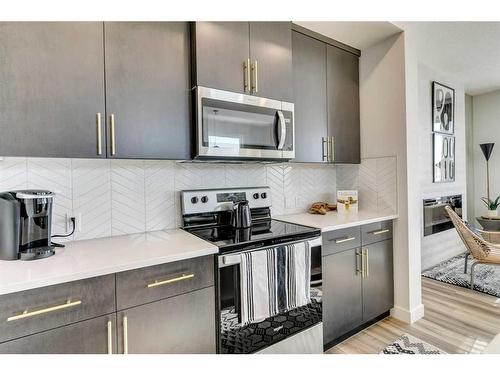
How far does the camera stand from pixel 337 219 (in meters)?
2.10

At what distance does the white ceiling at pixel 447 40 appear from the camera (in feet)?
7.02

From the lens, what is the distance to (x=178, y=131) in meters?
1.55

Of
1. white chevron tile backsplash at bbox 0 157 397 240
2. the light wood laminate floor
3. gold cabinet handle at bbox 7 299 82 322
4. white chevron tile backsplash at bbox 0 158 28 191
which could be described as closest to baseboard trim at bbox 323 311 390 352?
the light wood laminate floor

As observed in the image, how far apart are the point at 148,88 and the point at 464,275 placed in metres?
3.85

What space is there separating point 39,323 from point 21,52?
1.12m

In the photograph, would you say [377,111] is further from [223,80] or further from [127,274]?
[127,274]

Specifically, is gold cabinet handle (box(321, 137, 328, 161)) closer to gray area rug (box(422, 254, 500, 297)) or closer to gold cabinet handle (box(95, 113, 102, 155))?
gold cabinet handle (box(95, 113, 102, 155))

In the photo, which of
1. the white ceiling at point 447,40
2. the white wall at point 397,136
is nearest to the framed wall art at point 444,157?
the white ceiling at point 447,40

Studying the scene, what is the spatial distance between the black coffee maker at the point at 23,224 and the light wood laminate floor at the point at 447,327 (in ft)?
6.23

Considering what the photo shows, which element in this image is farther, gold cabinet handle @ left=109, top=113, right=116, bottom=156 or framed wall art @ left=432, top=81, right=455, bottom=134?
framed wall art @ left=432, top=81, right=455, bottom=134

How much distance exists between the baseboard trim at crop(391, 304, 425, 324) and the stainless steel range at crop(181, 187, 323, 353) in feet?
3.10

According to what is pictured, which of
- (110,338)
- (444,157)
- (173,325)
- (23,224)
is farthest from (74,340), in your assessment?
(444,157)

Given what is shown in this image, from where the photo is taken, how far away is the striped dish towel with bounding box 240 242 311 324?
143cm

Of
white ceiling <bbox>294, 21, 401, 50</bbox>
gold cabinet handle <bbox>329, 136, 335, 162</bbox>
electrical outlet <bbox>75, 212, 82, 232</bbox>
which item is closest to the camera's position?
electrical outlet <bbox>75, 212, 82, 232</bbox>
